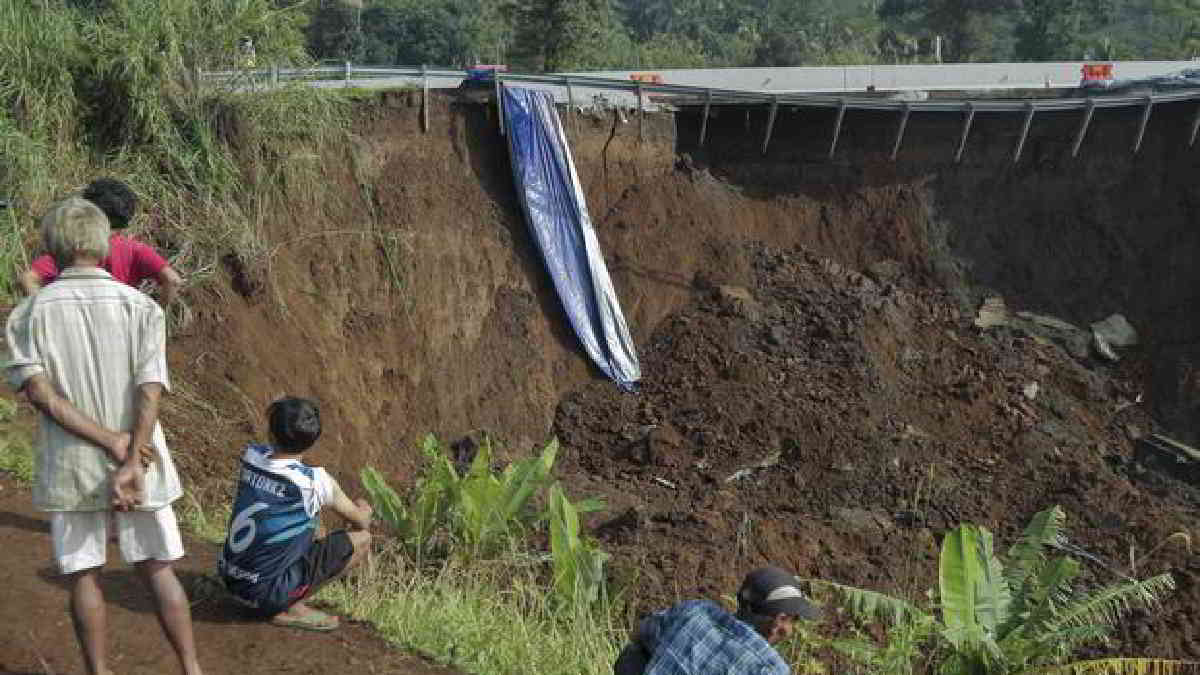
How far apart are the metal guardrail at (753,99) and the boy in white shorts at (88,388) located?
7.56 m

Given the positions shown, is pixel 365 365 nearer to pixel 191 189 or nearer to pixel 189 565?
pixel 191 189

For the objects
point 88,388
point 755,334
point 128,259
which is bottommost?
point 755,334

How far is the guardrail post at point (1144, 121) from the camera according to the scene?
18.6 metres

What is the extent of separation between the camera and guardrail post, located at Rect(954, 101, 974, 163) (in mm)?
18016

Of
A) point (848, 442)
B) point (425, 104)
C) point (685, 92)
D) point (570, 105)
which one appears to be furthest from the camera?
point (685, 92)

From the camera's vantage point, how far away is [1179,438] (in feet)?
56.9

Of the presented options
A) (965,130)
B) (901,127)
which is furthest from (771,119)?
(965,130)

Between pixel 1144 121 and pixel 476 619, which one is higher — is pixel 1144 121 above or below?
above

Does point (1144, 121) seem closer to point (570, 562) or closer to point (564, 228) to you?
point (564, 228)

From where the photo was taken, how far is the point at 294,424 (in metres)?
5.69

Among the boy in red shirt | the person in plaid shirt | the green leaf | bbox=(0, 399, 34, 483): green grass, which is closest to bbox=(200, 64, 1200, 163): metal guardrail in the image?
bbox=(0, 399, 34, 483): green grass

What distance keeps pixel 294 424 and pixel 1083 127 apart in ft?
50.1

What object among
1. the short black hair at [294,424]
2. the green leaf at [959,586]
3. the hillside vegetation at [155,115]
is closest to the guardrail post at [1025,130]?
the hillside vegetation at [155,115]

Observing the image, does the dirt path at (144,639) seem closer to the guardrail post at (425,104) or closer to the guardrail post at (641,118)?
the guardrail post at (425,104)
